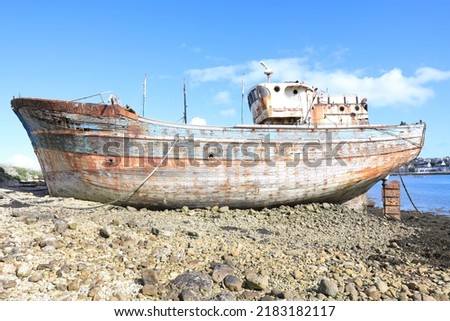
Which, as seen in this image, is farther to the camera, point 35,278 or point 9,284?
point 35,278

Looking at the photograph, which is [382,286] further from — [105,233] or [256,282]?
[105,233]

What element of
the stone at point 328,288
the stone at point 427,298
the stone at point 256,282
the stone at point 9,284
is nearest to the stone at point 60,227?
the stone at point 9,284

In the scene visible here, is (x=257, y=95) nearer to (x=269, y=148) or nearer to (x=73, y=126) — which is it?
(x=269, y=148)

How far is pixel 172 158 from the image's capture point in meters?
8.70

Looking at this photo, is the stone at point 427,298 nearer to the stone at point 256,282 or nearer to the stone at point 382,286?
the stone at point 382,286

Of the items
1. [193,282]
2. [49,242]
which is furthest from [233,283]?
[49,242]

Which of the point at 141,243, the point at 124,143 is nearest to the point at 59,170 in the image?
the point at 124,143

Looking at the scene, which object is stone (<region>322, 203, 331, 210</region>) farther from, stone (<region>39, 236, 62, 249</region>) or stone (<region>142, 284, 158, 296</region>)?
stone (<region>39, 236, 62, 249</region>)

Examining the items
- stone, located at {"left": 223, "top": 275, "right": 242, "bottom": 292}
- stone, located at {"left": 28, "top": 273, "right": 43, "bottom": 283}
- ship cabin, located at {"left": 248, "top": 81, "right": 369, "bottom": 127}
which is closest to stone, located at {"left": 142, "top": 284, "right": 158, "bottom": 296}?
stone, located at {"left": 223, "top": 275, "right": 242, "bottom": 292}

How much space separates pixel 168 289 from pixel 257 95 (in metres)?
8.81

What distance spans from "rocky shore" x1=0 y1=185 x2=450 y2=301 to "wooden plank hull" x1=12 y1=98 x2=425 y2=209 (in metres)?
0.91

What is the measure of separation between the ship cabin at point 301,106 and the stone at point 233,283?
772 cm

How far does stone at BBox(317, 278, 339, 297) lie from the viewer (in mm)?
4188

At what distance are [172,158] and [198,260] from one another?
4220 mm
